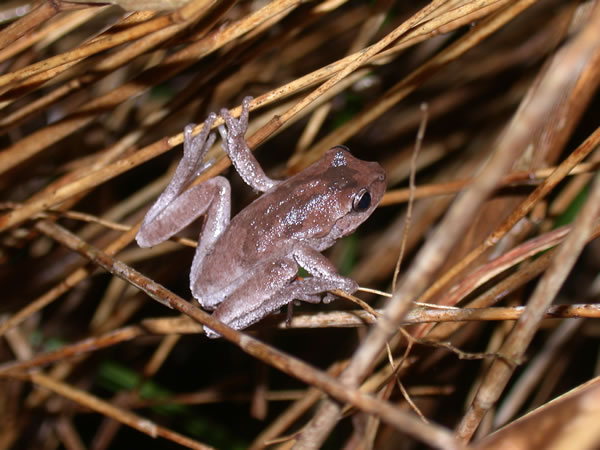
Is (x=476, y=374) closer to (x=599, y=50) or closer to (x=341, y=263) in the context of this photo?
(x=341, y=263)

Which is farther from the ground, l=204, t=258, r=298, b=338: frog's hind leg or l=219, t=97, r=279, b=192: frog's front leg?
l=219, t=97, r=279, b=192: frog's front leg

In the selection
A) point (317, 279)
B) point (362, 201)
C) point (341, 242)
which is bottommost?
point (341, 242)

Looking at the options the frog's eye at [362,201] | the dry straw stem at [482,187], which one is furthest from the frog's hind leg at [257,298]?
the dry straw stem at [482,187]

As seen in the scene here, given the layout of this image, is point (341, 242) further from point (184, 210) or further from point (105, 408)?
point (105, 408)

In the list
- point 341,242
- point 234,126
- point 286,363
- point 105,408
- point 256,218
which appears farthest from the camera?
point 341,242

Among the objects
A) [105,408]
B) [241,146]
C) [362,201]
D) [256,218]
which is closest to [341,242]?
[362,201]

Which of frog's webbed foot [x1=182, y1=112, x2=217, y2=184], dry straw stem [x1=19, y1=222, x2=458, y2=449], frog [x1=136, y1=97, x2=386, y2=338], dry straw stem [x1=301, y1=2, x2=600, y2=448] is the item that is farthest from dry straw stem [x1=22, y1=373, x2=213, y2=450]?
dry straw stem [x1=301, y1=2, x2=600, y2=448]

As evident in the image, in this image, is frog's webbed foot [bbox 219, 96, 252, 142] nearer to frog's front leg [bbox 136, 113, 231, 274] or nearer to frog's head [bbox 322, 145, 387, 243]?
frog's front leg [bbox 136, 113, 231, 274]
